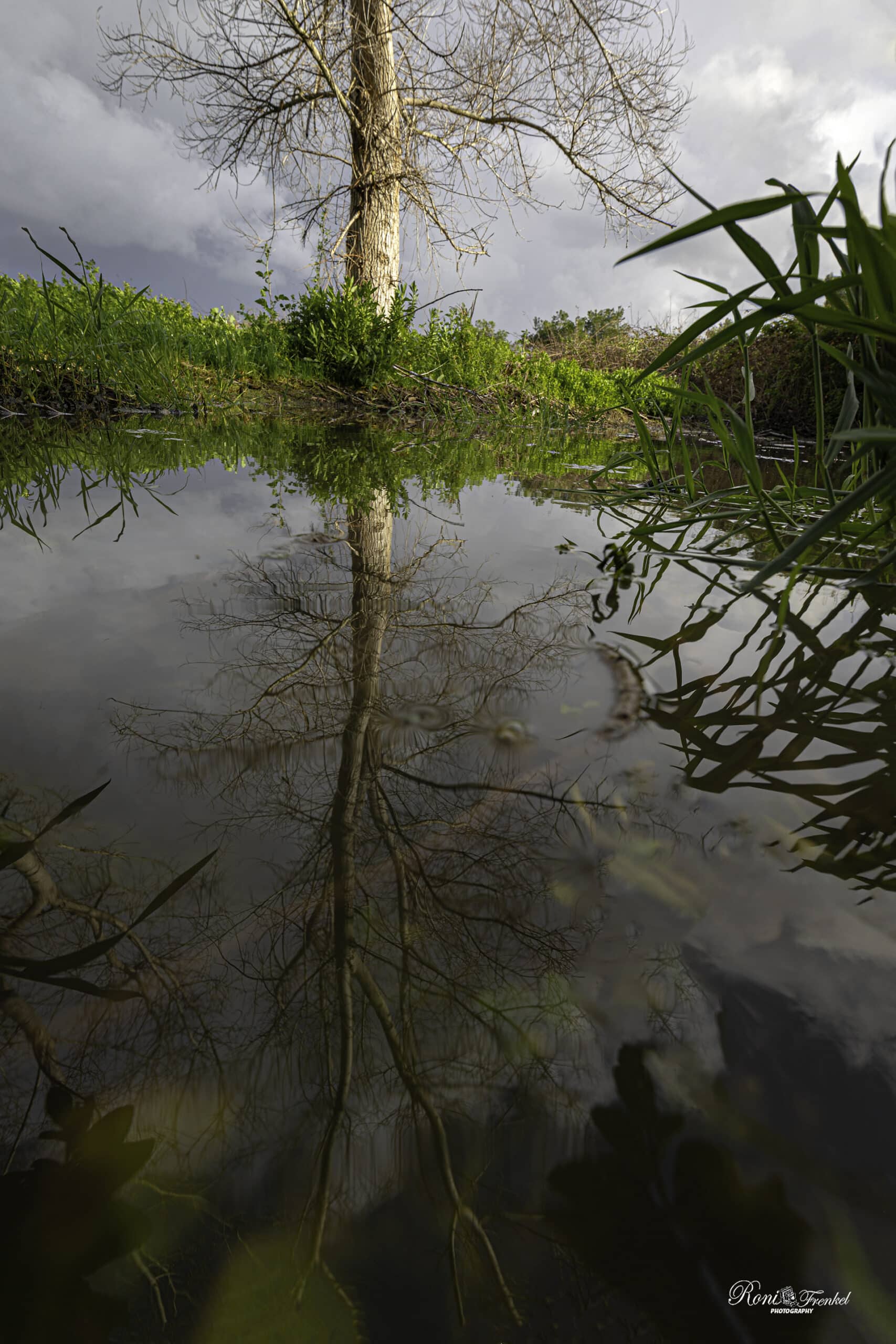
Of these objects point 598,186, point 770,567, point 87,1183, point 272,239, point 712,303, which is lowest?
point 87,1183

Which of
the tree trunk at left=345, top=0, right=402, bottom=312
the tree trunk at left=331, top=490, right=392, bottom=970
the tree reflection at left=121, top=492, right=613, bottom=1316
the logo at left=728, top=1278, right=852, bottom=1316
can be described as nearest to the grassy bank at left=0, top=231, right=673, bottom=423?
the tree trunk at left=345, top=0, right=402, bottom=312

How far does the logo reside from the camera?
0.31 m

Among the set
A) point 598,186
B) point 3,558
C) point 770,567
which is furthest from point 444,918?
point 598,186

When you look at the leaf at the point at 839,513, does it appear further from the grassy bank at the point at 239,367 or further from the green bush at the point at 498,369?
the green bush at the point at 498,369

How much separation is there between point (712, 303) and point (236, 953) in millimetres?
1024

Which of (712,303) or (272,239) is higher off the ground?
(272,239)

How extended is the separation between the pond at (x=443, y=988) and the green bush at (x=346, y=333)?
5850 mm

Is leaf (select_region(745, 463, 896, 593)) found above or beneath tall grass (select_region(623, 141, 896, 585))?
beneath

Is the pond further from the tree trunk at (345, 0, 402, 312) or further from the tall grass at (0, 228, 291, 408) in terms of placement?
the tree trunk at (345, 0, 402, 312)

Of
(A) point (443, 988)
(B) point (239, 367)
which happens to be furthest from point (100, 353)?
(A) point (443, 988)

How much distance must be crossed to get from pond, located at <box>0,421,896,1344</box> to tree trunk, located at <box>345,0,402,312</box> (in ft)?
24.3

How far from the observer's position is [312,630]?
111 cm

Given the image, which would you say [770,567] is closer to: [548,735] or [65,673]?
[548,735]

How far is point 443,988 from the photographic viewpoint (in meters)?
0.47
